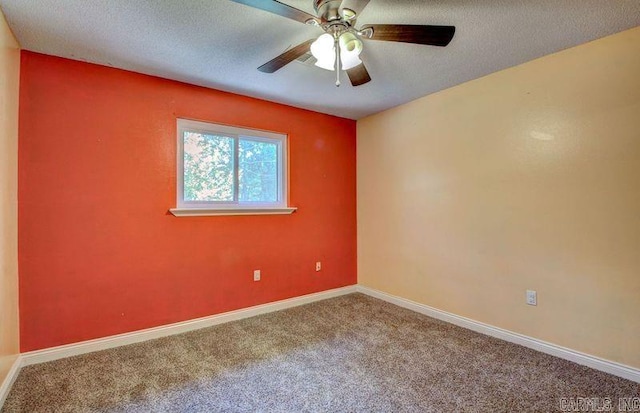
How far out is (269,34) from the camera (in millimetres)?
2016

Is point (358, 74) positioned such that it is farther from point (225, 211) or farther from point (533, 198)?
point (225, 211)

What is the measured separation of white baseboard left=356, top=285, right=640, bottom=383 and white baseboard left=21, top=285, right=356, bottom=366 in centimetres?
108

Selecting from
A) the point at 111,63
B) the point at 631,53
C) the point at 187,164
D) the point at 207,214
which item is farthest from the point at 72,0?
the point at 631,53

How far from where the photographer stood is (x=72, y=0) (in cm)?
170

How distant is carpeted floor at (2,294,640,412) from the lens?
1775 millimetres

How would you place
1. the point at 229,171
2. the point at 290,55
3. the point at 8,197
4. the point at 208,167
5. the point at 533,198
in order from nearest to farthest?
the point at 290,55
the point at 8,197
the point at 533,198
the point at 208,167
the point at 229,171

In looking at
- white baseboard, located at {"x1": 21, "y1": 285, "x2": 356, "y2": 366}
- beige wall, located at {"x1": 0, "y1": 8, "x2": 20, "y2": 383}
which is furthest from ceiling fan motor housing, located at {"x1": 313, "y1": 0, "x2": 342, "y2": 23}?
white baseboard, located at {"x1": 21, "y1": 285, "x2": 356, "y2": 366}

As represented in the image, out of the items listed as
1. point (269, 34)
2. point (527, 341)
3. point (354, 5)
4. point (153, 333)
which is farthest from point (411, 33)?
point (153, 333)

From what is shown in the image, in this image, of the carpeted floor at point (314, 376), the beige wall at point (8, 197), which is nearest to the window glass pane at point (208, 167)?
the beige wall at point (8, 197)

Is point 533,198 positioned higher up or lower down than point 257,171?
lower down

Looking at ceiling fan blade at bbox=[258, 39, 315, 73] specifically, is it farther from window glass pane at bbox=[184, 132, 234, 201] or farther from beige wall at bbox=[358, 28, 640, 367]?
beige wall at bbox=[358, 28, 640, 367]

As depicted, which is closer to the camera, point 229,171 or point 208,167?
point 208,167

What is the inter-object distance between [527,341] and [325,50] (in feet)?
8.50

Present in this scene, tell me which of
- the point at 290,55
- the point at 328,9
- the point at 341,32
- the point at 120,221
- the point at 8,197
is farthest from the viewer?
the point at 120,221
